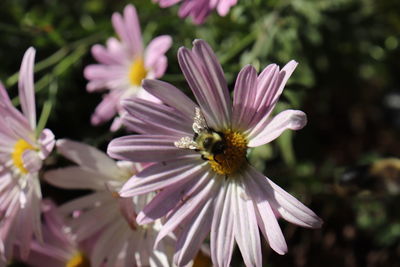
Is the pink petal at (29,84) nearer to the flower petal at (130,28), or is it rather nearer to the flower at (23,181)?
the flower at (23,181)

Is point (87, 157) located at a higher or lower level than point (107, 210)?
higher

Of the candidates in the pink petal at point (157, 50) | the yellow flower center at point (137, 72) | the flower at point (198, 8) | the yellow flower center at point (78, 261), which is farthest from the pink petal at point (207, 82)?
the yellow flower center at point (78, 261)

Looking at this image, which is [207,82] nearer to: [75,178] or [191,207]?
[191,207]

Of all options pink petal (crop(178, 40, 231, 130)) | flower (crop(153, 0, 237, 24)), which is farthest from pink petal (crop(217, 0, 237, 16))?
pink petal (crop(178, 40, 231, 130))

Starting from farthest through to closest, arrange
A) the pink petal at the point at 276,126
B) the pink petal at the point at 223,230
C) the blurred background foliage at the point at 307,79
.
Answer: the blurred background foliage at the point at 307,79
the pink petal at the point at 223,230
the pink petal at the point at 276,126

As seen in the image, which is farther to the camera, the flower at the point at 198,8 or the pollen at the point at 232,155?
the flower at the point at 198,8

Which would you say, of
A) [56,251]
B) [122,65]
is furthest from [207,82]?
Result: [56,251]
